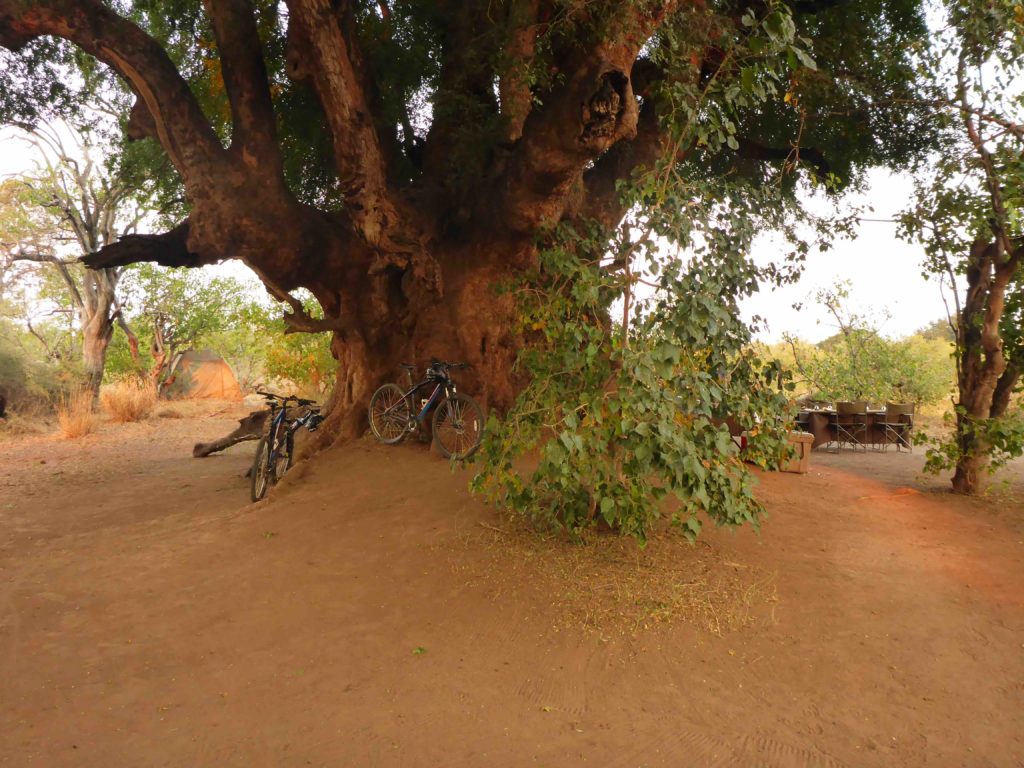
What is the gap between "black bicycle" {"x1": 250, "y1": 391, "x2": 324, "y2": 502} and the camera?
671cm

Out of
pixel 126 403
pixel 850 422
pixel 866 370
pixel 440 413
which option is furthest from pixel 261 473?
pixel 866 370

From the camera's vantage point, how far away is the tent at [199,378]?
2297cm

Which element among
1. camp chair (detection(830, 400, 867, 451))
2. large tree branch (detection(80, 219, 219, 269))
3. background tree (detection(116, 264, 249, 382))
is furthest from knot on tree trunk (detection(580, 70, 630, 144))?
background tree (detection(116, 264, 249, 382))

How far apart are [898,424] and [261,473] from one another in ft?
33.5

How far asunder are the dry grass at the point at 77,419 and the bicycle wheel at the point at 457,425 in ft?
29.2

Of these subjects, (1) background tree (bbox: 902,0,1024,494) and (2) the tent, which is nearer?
(1) background tree (bbox: 902,0,1024,494)

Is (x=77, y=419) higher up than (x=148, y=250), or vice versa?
(x=148, y=250)

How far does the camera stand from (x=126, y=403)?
15609 millimetres

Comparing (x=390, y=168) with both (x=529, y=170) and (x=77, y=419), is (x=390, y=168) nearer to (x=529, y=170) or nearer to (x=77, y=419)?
(x=529, y=170)

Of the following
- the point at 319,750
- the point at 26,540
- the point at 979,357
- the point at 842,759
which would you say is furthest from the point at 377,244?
the point at 979,357

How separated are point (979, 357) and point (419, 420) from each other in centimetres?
559

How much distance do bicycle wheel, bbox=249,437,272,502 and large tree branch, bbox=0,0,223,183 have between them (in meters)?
2.59

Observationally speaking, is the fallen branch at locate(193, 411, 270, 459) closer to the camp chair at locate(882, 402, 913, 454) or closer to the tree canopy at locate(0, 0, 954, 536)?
the tree canopy at locate(0, 0, 954, 536)

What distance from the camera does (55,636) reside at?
12.6 ft
